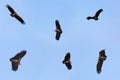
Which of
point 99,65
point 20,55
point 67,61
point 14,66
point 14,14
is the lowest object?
point 14,66

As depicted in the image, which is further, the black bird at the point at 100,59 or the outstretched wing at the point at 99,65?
the outstretched wing at the point at 99,65

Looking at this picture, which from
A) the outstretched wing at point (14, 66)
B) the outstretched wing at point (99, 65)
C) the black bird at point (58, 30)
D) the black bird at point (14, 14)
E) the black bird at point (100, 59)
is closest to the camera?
the outstretched wing at point (14, 66)

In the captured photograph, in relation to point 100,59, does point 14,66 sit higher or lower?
lower

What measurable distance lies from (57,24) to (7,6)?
918cm

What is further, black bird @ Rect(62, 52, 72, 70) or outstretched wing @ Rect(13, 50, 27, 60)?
black bird @ Rect(62, 52, 72, 70)

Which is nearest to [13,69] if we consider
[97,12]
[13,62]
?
[13,62]

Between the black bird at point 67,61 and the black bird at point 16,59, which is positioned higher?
the black bird at point 67,61

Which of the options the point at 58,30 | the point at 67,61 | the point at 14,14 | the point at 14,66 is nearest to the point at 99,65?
the point at 67,61

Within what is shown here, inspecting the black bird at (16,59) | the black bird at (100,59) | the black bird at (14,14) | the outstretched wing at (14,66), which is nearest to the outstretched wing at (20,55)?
the black bird at (16,59)

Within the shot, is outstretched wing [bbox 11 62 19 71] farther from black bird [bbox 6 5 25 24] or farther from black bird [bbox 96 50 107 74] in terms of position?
black bird [bbox 96 50 107 74]

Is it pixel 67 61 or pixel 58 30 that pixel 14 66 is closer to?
pixel 67 61

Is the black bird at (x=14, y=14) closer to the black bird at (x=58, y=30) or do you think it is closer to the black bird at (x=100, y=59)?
the black bird at (x=58, y=30)

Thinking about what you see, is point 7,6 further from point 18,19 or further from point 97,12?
point 97,12

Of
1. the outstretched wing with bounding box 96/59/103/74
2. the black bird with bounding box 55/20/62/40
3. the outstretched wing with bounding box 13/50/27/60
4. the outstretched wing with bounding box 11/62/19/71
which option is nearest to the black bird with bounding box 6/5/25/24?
the black bird with bounding box 55/20/62/40
